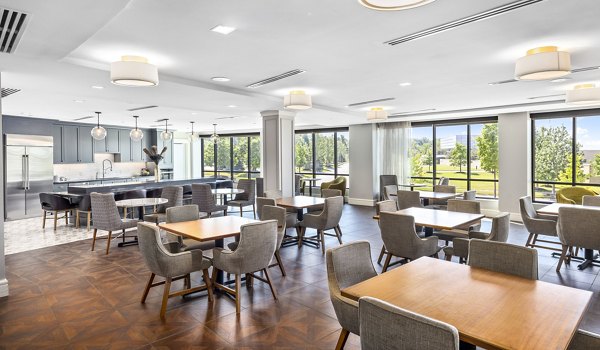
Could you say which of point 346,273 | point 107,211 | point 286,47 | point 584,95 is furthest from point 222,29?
point 584,95

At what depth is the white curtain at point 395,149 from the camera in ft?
34.0

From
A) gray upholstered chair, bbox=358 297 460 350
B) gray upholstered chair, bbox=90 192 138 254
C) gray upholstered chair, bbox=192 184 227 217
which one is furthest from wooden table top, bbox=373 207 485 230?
gray upholstered chair, bbox=192 184 227 217

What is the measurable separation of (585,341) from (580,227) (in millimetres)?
3123

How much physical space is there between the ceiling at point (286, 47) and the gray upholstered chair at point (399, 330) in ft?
6.88

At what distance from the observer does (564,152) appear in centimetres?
823

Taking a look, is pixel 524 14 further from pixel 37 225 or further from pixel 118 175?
pixel 118 175

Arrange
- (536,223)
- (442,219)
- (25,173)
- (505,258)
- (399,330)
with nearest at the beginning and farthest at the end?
1. (399,330)
2. (505,258)
3. (442,219)
4. (536,223)
5. (25,173)

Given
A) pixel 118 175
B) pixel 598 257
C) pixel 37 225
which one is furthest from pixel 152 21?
pixel 118 175

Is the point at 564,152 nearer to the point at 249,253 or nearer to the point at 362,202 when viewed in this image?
the point at 362,202

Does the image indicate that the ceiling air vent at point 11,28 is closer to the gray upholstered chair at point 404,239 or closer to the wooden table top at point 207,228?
the wooden table top at point 207,228

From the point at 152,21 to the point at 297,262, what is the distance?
3443 mm

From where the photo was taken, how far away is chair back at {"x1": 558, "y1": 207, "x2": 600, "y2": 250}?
160 inches

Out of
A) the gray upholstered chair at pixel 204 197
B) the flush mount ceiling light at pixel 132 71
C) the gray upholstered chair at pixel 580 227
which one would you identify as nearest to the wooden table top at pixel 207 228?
the flush mount ceiling light at pixel 132 71

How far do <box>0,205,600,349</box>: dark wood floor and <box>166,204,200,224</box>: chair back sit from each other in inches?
29.0
